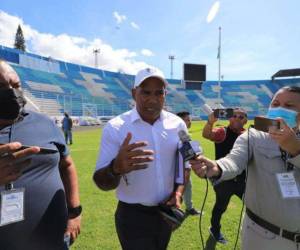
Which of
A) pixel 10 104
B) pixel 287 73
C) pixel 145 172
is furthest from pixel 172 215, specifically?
pixel 287 73

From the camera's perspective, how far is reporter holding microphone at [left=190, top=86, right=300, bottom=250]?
226cm

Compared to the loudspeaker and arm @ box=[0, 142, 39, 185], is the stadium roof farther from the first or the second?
arm @ box=[0, 142, 39, 185]

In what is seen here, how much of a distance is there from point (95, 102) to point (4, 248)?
5370cm

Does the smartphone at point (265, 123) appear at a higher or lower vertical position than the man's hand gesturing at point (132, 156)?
higher

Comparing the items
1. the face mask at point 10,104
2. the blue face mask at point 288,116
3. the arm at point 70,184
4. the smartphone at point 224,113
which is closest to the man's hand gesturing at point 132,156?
the arm at point 70,184

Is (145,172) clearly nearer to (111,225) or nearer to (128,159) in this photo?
(128,159)

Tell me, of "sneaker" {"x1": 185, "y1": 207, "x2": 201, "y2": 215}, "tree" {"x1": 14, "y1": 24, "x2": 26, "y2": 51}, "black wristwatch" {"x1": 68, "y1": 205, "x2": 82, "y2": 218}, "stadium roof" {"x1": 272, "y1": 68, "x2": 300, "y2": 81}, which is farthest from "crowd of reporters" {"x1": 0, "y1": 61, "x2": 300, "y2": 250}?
"tree" {"x1": 14, "y1": 24, "x2": 26, "y2": 51}

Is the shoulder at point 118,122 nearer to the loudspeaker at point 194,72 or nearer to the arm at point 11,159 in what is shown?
the arm at point 11,159

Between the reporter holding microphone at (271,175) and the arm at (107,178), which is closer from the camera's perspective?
the reporter holding microphone at (271,175)

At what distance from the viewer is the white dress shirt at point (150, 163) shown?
108 inches

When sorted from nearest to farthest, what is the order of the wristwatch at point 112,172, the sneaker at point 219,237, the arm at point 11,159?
the arm at point 11,159, the wristwatch at point 112,172, the sneaker at point 219,237

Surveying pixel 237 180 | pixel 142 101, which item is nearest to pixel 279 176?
pixel 142 101

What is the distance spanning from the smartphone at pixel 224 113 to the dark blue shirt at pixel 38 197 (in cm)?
251

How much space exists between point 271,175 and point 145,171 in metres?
1.02
